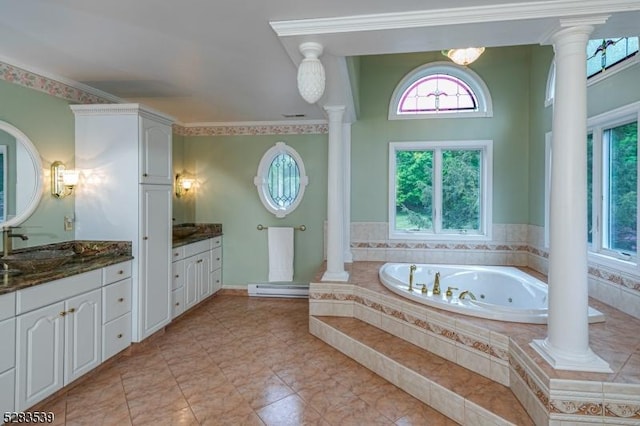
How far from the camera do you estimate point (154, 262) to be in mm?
3387

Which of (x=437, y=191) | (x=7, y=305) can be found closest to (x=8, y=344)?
(x=7, y=305)

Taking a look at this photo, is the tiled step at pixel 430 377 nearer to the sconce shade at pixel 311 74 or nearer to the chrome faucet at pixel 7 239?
the sconce shade at pixel 311 74

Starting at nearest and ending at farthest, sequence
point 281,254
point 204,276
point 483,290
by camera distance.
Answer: point 483,290 → point 204,276 → point 281,254

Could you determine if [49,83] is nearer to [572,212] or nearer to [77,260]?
[77,260]

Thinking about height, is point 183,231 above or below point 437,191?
below

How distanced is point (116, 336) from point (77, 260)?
0.70 meters

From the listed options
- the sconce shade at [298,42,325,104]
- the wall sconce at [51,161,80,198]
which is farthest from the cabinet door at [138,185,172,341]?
the sconce shade at [298,42,325,104]

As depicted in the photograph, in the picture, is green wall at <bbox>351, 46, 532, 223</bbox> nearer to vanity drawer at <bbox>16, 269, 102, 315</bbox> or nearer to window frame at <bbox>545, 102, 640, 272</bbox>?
window frame at <bbox>545, 102, 640, 272</bbox>

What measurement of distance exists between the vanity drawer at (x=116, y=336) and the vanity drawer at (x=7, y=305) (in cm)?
83

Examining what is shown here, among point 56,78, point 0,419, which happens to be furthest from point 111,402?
point 56,78

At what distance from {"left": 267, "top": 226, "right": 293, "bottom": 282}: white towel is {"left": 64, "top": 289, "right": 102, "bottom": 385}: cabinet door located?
2376mm

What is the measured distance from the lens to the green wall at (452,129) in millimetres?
4328

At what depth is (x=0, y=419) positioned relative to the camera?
6.66 feet

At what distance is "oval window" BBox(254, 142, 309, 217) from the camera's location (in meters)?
4.99
